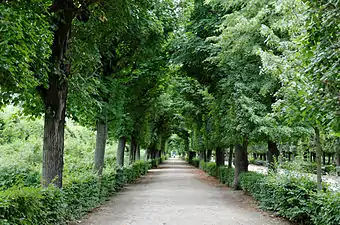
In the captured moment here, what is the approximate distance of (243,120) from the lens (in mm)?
12344

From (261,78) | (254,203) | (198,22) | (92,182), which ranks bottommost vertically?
(254,203)

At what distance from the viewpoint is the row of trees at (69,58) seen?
5281mm

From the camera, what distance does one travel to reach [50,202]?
6445 mm

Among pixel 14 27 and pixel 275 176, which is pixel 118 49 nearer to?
pixel 275 176

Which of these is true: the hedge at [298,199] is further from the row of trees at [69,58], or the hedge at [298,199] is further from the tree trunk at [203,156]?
the tree trunk at [203,156]

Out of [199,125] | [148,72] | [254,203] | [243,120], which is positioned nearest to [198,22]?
[148,72]

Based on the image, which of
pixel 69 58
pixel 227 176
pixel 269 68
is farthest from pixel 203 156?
pixel 69 58

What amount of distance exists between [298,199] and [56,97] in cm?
639

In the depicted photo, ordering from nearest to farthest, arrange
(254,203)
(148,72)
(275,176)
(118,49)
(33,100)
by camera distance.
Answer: (33,100) → (275,176) → (254,203) → (118,49) → (148,72)

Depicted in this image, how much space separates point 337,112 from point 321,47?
35.3 inches

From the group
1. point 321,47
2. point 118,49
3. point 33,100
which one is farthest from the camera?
point 118,49

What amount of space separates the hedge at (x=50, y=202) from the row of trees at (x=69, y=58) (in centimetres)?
69

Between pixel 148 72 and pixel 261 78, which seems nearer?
pixel 261 78

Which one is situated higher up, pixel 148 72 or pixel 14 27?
pixel 148 72
